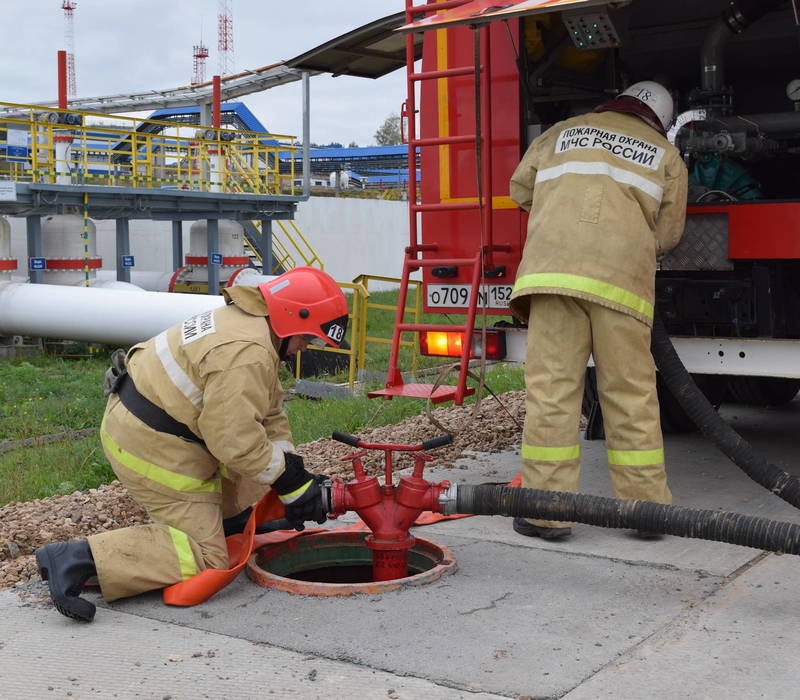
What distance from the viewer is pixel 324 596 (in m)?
3.89

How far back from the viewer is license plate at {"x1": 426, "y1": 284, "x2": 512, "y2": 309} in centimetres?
539

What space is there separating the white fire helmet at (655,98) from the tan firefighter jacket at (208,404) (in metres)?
1.97

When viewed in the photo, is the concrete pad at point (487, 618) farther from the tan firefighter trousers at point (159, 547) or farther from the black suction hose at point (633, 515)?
the black suction hose at point (633, 515)

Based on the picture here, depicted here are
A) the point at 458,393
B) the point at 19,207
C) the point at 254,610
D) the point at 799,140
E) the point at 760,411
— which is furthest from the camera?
the point at 19,207

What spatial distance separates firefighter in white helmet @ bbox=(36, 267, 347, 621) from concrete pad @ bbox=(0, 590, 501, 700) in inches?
6.8

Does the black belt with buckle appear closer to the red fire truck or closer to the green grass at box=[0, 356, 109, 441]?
the red fire truck

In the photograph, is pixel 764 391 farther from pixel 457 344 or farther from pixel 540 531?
pixel 540 531

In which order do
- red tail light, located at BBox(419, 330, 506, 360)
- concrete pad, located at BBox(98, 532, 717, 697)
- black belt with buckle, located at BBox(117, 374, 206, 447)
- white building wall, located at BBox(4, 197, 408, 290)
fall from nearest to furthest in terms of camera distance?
concrete pad, located at BBox(98, 532, 717, 697) < black belt with buckle, located at BBox(117, 374, 206, 447) < red tail light, located at BBox(419, 330, 506, 360) < white building wall, located at BBox(4, 197, 408, 290)

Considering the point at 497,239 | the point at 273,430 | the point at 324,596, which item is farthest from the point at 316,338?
the point at 497,239

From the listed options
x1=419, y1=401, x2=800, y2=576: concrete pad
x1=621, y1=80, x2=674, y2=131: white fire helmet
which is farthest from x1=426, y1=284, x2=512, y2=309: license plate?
x1=621, y1=80, x2=674, y2=131: white fire helmet

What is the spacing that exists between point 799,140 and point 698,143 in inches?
43.7

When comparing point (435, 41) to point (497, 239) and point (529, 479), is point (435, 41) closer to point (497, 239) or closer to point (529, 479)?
point (497, 239)

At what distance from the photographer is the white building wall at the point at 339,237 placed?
2236 cm

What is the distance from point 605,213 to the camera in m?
4.42
